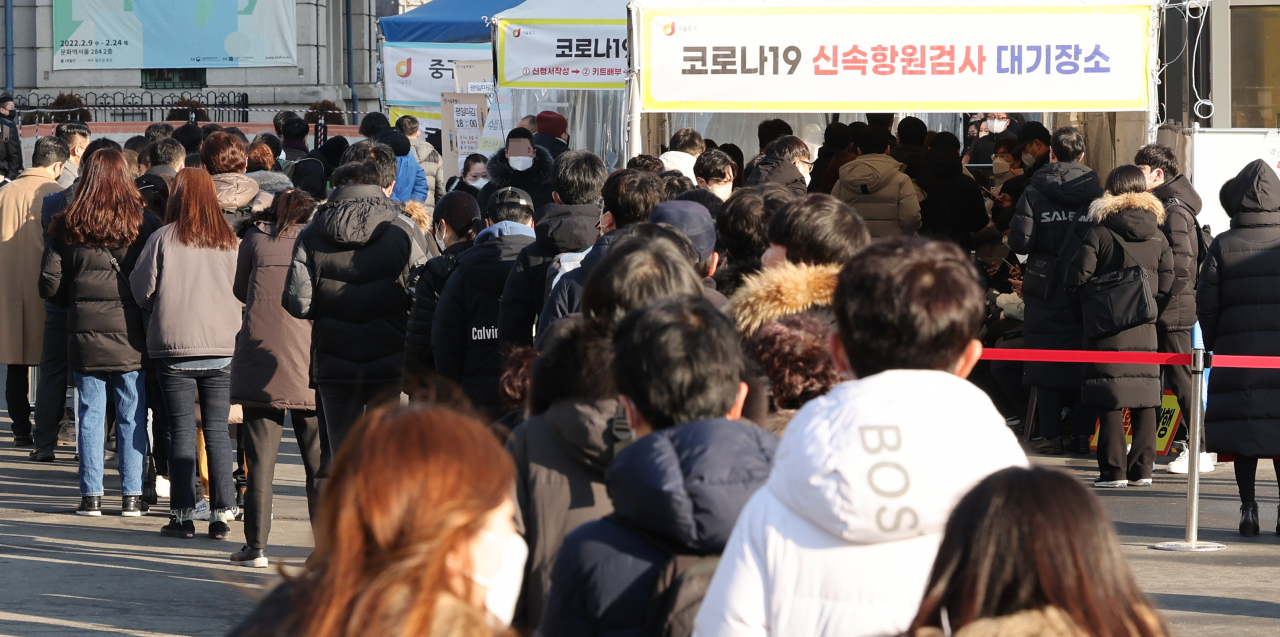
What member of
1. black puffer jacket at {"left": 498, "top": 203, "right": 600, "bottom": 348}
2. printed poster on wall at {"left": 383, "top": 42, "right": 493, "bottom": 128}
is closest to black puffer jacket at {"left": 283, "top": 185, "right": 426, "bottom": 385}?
black puffer jacket at {"left": 498, "top": 203, "right": 600, "bottom": 348}

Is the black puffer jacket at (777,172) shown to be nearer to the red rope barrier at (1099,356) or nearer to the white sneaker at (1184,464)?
the red rope barrier at (1099,356)

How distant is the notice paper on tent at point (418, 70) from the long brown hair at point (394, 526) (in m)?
16.7

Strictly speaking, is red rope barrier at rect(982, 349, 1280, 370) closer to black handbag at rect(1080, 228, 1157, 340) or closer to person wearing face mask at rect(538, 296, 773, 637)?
black handbag at rect(1080, 228, 1157, 340)

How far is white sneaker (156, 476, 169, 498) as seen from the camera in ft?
26.3

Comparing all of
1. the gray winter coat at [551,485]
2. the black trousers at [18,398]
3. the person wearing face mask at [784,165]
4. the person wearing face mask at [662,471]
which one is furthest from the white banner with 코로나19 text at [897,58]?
the person wearing face mask at [662,471]

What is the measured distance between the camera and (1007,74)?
28.2 ft

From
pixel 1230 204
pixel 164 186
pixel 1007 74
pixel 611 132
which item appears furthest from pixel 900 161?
pixel 164 186

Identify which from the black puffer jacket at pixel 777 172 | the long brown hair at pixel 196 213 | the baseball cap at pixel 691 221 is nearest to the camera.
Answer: the baseball cap at pixel 691 221

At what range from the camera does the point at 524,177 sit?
1055 cm

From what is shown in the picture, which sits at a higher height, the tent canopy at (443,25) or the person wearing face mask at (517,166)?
the tent canopy at (443,25)

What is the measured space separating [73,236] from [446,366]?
2.71 meters

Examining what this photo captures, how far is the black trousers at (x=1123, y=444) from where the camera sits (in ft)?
26.8

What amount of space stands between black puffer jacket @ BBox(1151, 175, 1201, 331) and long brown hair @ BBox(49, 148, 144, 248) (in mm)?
5818

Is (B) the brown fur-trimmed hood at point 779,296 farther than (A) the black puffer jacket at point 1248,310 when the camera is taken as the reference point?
No
